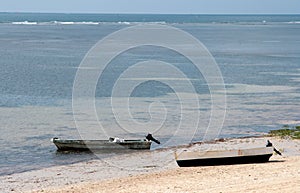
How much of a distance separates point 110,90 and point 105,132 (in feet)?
47.4

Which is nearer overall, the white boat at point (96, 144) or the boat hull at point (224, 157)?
the boat hull at point (224, 157)

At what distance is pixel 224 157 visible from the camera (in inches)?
923

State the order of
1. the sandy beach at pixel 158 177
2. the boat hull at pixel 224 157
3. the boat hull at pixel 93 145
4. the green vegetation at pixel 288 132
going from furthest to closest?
1. the green vegetation at pixel 288 132
2. the boat hull at pixel 93 145
3. the boat hull at pixel 224 157
4. the sandy beach at pixel 158 177

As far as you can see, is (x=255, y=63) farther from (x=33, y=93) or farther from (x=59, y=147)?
(x=59, y=147)

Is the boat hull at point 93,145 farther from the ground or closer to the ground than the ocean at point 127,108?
closer to the ground

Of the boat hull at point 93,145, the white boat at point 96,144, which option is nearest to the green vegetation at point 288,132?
the white boat at point 96,144

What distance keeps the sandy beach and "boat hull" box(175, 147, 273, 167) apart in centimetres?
39

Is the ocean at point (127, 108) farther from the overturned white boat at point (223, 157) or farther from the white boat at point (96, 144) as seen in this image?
the overturned white boat at point (223, 157)

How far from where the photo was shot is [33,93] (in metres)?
45.6

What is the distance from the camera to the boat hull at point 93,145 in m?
28.4

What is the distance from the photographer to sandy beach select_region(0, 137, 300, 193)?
19344 millimetres

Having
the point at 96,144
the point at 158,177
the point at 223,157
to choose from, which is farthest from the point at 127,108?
the point at 158,177

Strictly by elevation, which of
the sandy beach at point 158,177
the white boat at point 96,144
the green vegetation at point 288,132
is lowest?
the sandy beach at point 158,177

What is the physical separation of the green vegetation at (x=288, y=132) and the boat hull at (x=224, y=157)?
819 cm
